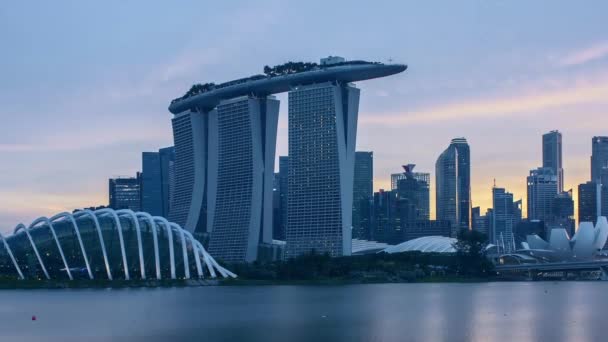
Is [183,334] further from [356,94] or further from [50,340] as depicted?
[356,94]

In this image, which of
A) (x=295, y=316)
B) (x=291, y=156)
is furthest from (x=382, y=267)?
(x=295, y=316)

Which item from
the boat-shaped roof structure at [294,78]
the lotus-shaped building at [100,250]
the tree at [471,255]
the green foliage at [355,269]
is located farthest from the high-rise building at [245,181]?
the lotus-shaped building at [100,250]

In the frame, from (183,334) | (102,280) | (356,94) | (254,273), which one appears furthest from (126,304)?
(356,94)

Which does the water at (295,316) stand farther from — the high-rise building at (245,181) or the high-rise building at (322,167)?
the high-rise building at (245,181)

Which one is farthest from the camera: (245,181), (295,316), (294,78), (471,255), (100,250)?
(245,181)

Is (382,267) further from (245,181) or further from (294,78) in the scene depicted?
(245,181)

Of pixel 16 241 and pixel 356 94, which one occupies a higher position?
pixel 356 94

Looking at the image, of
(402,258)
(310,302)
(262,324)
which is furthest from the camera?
(402,258)

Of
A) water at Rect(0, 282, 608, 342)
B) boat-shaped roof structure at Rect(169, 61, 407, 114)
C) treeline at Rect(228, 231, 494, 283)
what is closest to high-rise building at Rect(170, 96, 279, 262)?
boat-shaped roof structure at Rect(169, 61, 407, 114)

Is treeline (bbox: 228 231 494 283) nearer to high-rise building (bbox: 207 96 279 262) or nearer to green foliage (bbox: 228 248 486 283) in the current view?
green foliage (bbox: 228 248 486 283)
